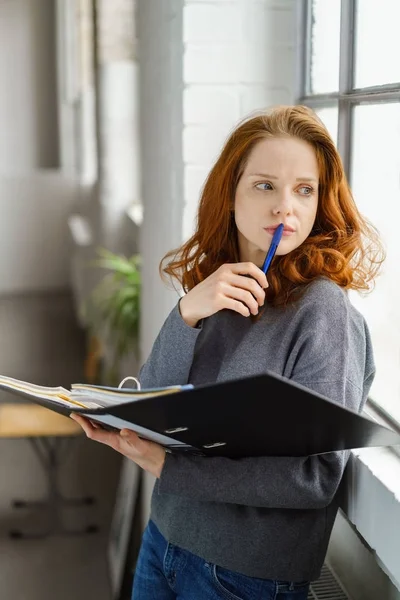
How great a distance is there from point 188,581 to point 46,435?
2.10 m

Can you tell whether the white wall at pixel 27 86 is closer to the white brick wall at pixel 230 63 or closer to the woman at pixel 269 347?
the white brick wall at pixel 230 63

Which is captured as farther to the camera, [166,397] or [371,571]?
[371,571]

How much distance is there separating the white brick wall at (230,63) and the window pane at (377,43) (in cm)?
42

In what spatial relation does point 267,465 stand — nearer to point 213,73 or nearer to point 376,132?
point 376,132

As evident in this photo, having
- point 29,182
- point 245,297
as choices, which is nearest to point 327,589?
point 245,297

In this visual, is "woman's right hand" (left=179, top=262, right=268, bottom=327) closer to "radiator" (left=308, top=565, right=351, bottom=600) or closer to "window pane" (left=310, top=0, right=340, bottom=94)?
"radiator" (left=308, top=565, right=351, bottom=600)

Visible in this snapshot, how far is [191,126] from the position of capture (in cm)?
212

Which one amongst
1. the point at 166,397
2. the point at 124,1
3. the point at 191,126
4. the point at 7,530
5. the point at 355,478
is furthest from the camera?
the point at 124,1

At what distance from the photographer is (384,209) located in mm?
1616

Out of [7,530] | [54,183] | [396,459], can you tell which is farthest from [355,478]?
[54,183]

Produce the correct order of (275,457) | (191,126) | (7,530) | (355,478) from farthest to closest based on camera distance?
(7,530), (191,126), (355,478), (275,457)

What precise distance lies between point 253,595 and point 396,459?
1.02 feet

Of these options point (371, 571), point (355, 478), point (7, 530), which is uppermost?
point (355, 478)

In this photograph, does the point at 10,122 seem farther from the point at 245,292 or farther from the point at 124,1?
the point at 245,292
